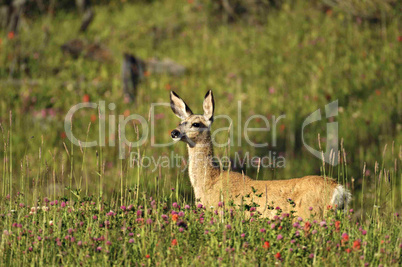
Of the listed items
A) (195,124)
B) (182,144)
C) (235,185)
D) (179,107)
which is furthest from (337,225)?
(182,144)

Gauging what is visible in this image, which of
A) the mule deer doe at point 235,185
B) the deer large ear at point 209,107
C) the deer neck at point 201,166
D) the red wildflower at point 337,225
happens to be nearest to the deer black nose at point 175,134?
the mule deer doe at point 235,185

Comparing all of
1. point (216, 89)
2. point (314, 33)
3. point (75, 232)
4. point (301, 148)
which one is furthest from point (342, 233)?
point (314, 33)

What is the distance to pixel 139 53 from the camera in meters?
17.6

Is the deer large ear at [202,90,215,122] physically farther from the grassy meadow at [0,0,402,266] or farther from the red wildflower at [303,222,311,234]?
the red wildflower at [303,222,311,234]

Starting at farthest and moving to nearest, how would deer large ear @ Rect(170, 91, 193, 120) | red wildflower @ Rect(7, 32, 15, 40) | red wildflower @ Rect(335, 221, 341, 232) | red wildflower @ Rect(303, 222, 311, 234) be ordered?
red wildflower @ Rect(7, 32, 15, 40) → deer large ear @ Rect(170, 91, 193, 120) → red wildflower @ Rect(335, 221, 341, 232) → red wildflower @ Rect(303, 222, 311, 234)

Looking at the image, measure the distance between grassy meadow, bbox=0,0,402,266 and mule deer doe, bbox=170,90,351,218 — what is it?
0.29m

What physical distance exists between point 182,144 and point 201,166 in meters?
3.12

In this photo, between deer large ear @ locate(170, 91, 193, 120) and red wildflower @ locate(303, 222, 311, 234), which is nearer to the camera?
red wildflower @ locate(303, 222, 311, 234)

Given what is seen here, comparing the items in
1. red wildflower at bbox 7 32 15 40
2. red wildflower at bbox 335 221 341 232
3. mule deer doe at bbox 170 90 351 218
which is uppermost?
red wildflower at bbox 7 32 15 40

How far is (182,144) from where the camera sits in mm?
11789

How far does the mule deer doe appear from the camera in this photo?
23.2 ft

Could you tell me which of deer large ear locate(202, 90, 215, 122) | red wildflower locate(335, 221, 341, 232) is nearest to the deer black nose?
deer large ear locate(202, 90, 215, 122)

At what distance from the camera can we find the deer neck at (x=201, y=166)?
27.7ft

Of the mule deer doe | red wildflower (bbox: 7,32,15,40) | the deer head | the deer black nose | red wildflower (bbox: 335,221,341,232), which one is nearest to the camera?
red wildflower (bbox: 335,221,341,232)
